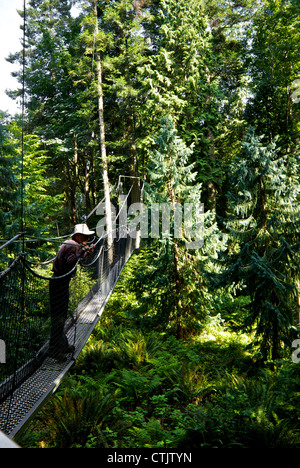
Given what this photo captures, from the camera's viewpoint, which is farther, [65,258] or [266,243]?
[266,243]

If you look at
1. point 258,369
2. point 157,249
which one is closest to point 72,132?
point 157,249

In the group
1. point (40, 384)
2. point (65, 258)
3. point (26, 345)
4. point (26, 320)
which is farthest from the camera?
point (65, 258)

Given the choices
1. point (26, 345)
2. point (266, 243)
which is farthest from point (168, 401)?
point (266, 243)

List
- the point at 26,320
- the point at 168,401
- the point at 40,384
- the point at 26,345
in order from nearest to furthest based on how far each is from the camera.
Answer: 1. the point at 40,384
2. the point at 26,320
3. the point at 26,345
4. the point at 168,401

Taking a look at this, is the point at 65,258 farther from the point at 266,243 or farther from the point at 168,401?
the point at 266,243

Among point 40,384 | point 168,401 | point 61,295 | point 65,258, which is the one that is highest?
point 65,258

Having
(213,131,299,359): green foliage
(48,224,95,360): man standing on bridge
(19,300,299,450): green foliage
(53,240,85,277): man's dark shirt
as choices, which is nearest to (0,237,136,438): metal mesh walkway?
(48,224,95,360): man standing on bridge

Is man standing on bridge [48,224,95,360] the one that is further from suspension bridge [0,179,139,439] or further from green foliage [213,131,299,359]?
green foliage [213,131,299,359]

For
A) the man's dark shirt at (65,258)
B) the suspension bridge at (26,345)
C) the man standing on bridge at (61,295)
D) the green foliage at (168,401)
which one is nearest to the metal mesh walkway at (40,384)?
the suspension bridge at (26,345)

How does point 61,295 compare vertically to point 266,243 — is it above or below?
below

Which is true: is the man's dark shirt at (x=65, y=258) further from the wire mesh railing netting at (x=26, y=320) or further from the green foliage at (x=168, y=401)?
the green foliage at (x=168, y=401)

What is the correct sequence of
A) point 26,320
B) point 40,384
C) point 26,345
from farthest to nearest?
point 26,345, point 26,320, point 40,384

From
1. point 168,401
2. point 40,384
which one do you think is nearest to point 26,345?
point 40,384

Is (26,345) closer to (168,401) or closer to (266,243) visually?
(168,401)
